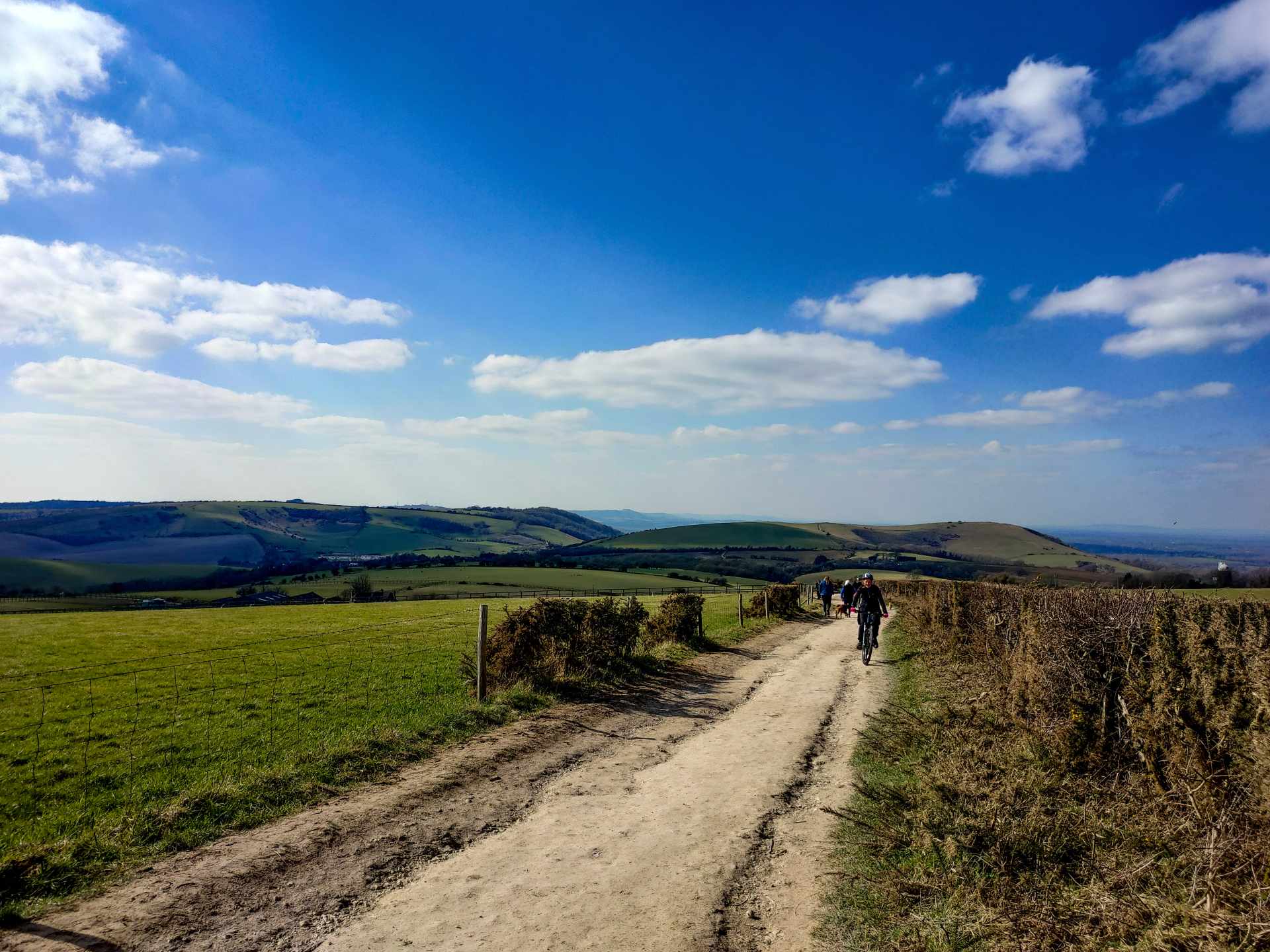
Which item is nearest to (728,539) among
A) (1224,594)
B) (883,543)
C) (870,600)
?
(883,543)

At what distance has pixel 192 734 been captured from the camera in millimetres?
12508

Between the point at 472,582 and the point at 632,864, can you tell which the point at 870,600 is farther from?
the point at 472,582

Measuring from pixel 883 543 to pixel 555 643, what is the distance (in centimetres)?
18306

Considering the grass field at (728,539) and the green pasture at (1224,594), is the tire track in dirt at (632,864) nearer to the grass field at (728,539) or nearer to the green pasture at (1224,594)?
the green pasture at (1224,594)

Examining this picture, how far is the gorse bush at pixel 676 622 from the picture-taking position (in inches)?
825

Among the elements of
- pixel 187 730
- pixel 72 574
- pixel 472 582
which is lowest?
pixel 72 574

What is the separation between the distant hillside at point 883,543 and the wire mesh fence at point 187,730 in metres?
131

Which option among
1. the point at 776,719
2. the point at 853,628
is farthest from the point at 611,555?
the point at 776,719

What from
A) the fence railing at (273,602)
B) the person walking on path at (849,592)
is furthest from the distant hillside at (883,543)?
the person walking on path at (849,592)

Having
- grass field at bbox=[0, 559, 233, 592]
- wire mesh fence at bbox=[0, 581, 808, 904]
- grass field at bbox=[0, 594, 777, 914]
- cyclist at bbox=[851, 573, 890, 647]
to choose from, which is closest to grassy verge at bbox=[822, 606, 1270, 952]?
grass field at bbox=[0, 594, 777, 914]

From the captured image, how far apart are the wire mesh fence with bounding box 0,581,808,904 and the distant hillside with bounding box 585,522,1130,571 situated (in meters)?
131

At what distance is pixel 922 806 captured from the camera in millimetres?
7777

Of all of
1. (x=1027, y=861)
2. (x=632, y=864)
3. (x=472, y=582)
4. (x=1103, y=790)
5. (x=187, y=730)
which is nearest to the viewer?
(x=1027, y=861)

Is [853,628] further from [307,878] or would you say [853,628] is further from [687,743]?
[307,878]
